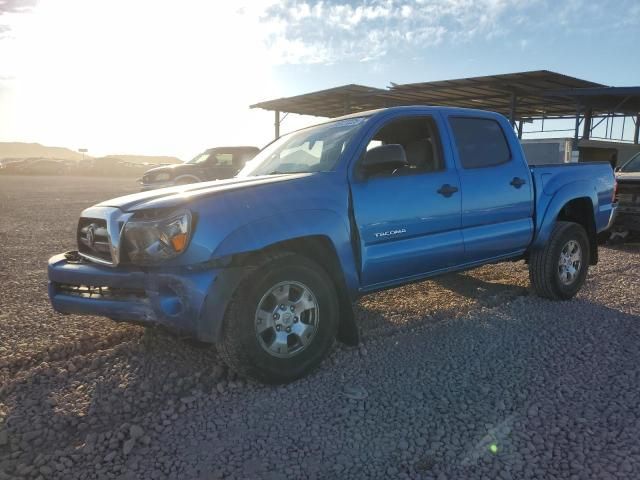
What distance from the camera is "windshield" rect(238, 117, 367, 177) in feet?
12.8

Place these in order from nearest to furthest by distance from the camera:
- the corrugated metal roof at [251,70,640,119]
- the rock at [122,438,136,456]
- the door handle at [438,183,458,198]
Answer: the rock at [122,438,136,456], the door handle at [438,183,458,198], the corrugated metal roof at [251,70,640,119]

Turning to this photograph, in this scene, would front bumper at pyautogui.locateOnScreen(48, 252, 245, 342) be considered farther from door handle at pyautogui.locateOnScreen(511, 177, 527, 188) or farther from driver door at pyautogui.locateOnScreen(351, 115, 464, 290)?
door handle at pyautogui.locateOnScreen(511, 177, 527, 188)

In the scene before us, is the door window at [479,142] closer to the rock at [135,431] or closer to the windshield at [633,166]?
the rock at [135,431]

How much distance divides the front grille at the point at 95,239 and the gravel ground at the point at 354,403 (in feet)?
2.57

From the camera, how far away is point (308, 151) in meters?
4.17

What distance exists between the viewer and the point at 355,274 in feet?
11.9

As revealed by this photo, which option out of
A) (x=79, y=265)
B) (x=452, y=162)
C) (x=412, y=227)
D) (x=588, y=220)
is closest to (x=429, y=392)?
(x=412, y=227)

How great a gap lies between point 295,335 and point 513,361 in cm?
162

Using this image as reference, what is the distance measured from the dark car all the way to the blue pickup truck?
373 inches

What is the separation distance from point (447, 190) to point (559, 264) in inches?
74.4

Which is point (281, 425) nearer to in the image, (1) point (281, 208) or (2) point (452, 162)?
(1) point (281, 208)

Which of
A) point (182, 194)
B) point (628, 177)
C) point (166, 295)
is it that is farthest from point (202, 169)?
point (166, 295)

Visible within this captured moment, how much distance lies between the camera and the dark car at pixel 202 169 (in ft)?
44.5

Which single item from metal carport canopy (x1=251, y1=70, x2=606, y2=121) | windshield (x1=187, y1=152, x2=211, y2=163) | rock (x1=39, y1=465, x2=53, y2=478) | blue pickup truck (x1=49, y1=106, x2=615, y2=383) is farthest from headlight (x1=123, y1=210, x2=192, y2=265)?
metal carport canopy (x1=251, y1=70, x2=606, y2=121)
